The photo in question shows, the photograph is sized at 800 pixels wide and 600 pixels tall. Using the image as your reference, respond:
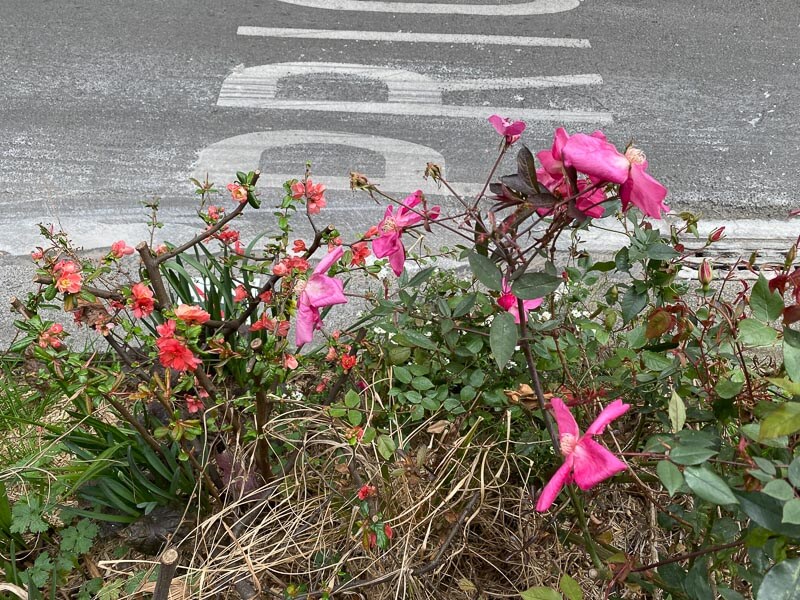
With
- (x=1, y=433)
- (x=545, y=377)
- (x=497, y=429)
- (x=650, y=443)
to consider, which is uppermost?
(x=650, y=443)

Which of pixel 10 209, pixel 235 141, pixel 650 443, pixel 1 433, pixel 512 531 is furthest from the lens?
pixel 235 141

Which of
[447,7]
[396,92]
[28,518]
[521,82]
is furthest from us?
[447,7]

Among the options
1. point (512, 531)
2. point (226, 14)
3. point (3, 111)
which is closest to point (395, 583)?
point (512, 531)

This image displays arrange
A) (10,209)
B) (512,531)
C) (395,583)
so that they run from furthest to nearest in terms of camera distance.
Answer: (10,209)
(512,531)
(395,583)

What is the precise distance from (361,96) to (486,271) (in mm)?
3403

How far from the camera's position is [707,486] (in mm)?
921

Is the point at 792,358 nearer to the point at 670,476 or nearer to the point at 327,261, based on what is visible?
the point at 670,476

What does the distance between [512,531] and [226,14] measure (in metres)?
4.52

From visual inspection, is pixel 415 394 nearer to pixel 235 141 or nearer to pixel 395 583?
pixel 395 583

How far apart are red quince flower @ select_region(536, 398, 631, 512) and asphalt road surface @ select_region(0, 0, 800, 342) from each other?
2.38m

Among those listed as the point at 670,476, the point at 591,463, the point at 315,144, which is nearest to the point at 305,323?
the point at 591,463

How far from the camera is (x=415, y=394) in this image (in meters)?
1.54

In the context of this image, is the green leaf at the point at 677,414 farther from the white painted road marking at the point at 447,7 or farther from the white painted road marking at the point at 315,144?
the white painted road marking at the point at 447,7

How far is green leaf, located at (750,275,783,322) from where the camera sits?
41.5 inches
